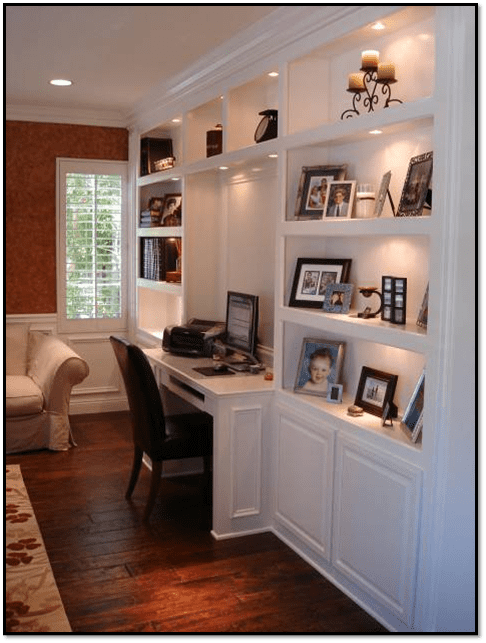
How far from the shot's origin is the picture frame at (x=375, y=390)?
131 inches

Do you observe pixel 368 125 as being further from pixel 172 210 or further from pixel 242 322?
pixel 172 210

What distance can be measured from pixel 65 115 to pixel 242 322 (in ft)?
9.46

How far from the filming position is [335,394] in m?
3.61

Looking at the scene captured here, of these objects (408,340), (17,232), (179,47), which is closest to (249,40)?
(179,47)

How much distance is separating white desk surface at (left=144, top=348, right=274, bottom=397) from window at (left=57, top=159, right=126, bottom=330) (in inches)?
76.4

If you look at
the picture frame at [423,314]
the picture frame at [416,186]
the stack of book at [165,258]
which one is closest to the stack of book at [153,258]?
the stack of book at [165,258]

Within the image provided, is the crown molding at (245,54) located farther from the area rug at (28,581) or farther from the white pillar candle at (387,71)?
the area rug at (28,581)

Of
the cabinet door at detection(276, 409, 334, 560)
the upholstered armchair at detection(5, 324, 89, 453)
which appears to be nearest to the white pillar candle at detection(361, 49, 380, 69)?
the cabinet door at detection(276, 409, 334, 560)

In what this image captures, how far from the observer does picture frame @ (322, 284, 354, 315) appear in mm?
3562

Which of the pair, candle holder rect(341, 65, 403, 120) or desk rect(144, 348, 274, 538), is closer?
candle holder rect(341, 65, 403, 120)

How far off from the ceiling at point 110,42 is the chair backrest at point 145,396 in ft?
5.23

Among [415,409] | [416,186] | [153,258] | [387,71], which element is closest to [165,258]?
[153,258]

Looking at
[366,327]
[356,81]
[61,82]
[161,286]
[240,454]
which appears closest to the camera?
[366,327]

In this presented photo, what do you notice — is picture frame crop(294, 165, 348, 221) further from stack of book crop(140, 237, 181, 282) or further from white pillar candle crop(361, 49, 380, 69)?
stack of book crop(140, 237, 181, 282)
